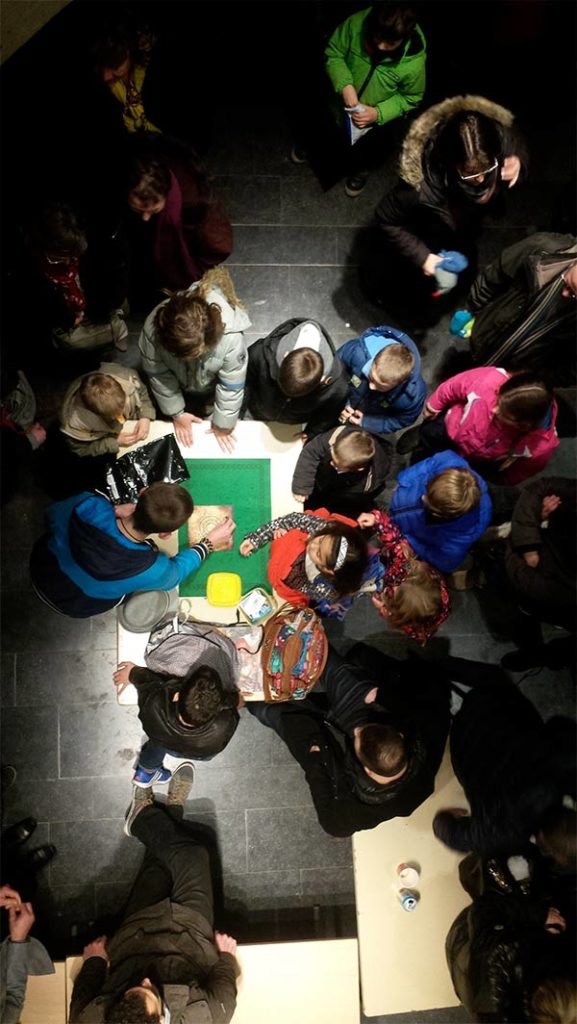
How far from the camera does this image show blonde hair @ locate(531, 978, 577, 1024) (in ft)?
8.91

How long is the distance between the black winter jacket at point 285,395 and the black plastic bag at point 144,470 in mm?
549

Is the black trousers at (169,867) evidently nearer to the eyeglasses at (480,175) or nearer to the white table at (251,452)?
the white table at (251,452)

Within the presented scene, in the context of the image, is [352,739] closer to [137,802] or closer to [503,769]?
[503,769]

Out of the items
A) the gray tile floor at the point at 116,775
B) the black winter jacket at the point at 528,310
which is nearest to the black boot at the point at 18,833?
the gray tile floor at the point at 116,775

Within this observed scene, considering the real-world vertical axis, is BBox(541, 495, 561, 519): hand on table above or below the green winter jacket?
below

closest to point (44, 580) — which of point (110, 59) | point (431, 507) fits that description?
point (431, 507)

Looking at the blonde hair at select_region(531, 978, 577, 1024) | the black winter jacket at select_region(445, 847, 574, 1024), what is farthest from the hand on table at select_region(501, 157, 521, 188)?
the blonde hair at select_region(531, 978, 577, 1024)

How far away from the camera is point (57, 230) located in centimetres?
283

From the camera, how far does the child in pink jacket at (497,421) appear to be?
9.69 feet

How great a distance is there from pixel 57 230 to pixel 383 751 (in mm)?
2683

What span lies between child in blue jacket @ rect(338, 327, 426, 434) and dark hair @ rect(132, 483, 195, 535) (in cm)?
115

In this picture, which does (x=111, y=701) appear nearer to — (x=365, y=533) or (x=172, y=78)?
(x=365, y=533)

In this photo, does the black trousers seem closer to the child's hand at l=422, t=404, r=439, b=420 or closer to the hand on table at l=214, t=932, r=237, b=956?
the hand on table at l=214, t=932, r=237, b=956

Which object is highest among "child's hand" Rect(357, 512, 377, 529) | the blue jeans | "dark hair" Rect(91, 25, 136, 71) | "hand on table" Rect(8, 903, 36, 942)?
"dark hair" Rect(91, 25, 136, 71)
